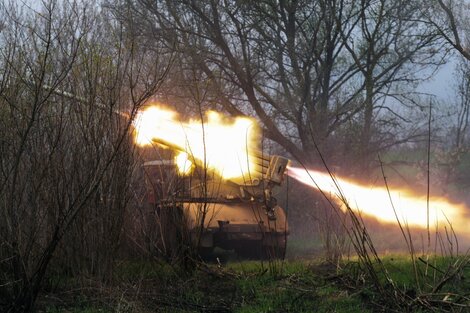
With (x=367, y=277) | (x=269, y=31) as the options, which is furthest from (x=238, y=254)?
(x=269, y=31)

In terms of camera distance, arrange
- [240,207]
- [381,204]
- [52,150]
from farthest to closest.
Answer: [381,204]
[240,207]
[52,150]

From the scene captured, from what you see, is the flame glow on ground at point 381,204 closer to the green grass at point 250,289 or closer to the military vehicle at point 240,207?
the military vehicle at point 240,207

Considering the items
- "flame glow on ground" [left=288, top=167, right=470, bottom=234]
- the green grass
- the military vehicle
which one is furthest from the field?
"flame glow on ground" [left=288, top=167, right=470, bottom=234]

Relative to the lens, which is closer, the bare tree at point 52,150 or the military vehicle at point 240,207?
the bare tree at point 52,150

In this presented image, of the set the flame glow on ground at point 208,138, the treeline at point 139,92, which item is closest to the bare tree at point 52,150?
the treeline at point 139,92

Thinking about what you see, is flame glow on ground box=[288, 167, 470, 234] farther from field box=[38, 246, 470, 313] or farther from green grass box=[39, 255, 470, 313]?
field box=[38, 246, 470, 313]

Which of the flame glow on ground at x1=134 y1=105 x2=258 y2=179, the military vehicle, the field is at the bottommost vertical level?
the field

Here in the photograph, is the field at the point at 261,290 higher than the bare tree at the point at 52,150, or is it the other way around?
the bare tree at the point at 52,150

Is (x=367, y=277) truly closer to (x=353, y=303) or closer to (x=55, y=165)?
(x=353, y=303)

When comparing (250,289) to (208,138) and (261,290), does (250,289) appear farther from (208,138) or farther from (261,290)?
(208,138)

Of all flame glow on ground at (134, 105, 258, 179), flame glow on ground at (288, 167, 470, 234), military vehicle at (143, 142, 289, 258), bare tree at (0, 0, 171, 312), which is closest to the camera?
bare tree at (0, 0, 171, 312)

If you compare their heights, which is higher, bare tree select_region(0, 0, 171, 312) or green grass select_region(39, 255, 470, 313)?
bare tree select_region(0, 0, 171, 312)

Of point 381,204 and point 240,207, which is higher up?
point 381,204

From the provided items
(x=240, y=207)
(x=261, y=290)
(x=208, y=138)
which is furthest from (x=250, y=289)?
(x=240, y=207)
